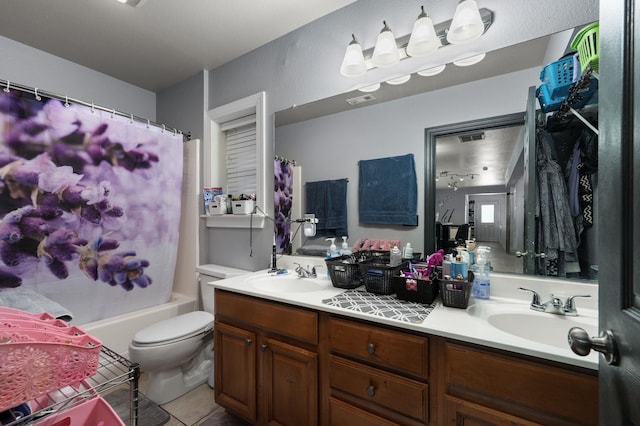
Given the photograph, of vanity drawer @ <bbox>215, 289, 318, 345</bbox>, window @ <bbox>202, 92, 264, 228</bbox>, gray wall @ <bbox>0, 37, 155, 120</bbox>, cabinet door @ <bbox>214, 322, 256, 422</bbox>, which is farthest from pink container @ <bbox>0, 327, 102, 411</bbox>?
gray wall @ <bbox>0, 37, 155, 120</bbox>

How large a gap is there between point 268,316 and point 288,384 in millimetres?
313

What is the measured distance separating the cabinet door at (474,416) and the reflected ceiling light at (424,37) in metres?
1.53

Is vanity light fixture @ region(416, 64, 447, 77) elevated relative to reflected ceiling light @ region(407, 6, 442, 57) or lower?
lower

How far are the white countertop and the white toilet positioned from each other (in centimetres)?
56

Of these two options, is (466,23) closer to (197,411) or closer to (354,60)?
(354,60)

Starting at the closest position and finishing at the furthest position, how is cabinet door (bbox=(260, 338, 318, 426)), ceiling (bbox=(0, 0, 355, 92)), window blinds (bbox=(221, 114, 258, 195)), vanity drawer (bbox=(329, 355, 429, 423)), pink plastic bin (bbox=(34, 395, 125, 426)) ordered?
pink plastic bin (bbox=(34, 395, 125, 426)), vanity drawer (bbox=(329, 355, 429, 423)), cabinet door (bbox=(260, 338, 318, 426)), ceiling (bbox=(0, 0, 355, 92)), window blinds (bbox=(221, 114, 258, 195))

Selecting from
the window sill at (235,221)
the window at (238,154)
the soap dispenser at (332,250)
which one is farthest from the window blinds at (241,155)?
the soap dispenser at (332,250)

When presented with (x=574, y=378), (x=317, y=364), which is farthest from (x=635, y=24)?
(x=317, y=364)

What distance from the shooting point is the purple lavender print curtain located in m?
1.61

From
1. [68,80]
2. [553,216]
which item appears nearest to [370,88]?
[553,216]

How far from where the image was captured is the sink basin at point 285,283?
1.64 m

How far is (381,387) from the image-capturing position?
1.03 meters

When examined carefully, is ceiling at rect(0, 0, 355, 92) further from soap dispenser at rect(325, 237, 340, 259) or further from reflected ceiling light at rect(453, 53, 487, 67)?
soap dispenser at rect(325, 237, 340, 259)

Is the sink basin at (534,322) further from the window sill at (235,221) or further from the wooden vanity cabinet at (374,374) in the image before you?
the window sill at (235,221)
